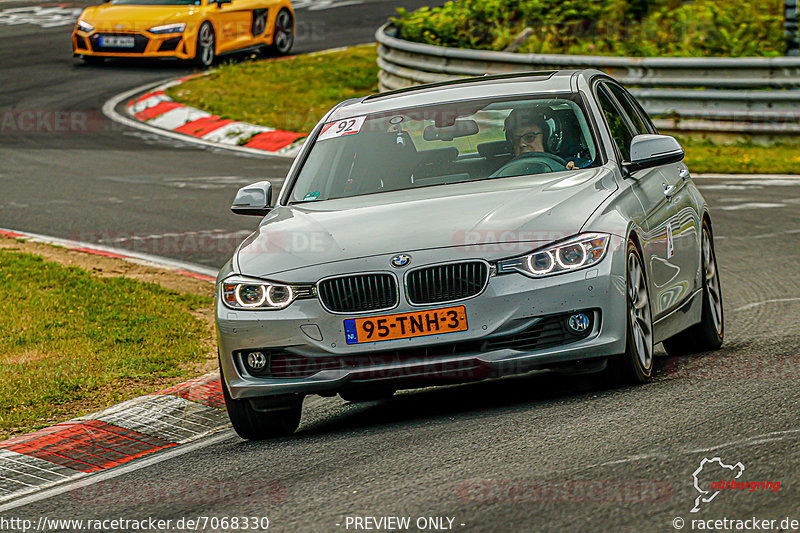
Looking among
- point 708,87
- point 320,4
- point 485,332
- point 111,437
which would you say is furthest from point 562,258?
point 320,4

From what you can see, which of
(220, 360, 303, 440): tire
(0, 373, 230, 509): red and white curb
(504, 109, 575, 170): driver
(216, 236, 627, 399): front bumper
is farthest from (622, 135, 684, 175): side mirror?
(0, 373, 230, 509): red and white curb

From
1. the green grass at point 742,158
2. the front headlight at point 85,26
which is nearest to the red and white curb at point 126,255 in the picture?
the green grass at point 742,158

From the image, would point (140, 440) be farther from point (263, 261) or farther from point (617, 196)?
point (617, 196)

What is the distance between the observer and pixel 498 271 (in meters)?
6.21

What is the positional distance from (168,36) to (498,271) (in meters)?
20.1

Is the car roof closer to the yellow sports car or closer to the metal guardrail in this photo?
the metal guardrail

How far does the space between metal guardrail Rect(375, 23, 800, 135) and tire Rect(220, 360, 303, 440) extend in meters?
12.0

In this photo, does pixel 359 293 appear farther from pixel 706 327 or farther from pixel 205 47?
pixel 205 47

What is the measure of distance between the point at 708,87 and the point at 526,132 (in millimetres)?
11013

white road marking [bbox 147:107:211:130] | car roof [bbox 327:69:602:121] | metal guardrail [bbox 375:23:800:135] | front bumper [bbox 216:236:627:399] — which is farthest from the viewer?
white road marking [bbox 147:107:211:130]

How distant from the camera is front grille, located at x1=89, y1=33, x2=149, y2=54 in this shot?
25.3 m

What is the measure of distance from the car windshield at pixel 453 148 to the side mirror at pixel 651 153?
0.22m

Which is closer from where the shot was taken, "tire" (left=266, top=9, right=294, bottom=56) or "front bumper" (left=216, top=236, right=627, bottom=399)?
"front bumper" (left=216, top=236, right=627, bottom=399)

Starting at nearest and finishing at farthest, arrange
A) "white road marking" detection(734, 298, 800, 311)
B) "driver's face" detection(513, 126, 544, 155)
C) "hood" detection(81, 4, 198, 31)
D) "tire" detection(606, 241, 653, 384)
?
"tire" detection(606, 241, 653, 384) < "driver's face" detection(513, 126, 544, 155) < "white road marking" detection(734, 298, 800, 311) < "hood" detection(81, 4, 198, 31)
